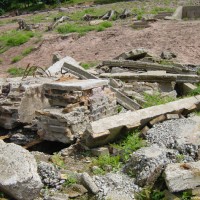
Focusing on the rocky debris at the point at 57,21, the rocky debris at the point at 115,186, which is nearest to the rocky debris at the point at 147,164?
the rocky debris at the point at 115,186

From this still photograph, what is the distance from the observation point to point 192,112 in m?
7.44

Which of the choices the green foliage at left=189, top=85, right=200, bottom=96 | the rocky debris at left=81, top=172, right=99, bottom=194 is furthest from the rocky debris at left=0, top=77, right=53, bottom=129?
the green foliage at left=189, top=85, right=200, bottom=96

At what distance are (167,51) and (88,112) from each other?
6598mm

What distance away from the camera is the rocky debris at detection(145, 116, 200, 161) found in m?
5.68

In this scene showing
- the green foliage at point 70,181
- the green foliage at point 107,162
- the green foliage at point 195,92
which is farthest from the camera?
the green foliage at point 195,92

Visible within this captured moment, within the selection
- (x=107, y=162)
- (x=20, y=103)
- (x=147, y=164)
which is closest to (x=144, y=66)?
(x=20, y=103)

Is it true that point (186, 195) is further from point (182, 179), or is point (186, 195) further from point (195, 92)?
point (195, 92)

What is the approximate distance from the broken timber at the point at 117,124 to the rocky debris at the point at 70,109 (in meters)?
0.42

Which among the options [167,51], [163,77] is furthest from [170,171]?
[167,51]

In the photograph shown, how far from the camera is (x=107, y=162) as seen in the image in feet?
18.8

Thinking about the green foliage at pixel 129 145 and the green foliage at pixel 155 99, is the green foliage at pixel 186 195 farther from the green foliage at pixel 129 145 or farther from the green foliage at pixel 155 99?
the green foliage at pixel 155 99

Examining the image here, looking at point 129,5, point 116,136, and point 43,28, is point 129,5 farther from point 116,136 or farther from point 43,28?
point 116,136

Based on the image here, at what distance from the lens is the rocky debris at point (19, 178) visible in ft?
15.5

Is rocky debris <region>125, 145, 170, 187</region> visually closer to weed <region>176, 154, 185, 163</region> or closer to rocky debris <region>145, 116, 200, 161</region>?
weed <region>176, 154, 185, 163</region>
